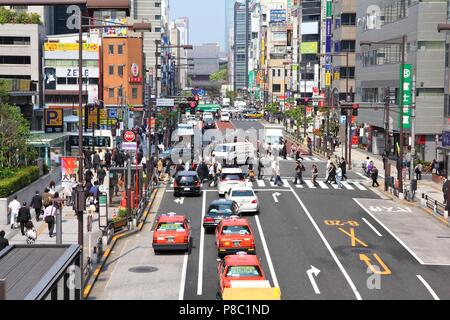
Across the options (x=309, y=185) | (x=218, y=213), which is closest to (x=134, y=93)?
(x=309, y=185)

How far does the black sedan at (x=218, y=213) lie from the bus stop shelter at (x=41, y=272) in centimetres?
2005

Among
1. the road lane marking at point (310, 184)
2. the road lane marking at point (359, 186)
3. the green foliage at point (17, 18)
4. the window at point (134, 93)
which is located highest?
the green foliage at point (17, 18)

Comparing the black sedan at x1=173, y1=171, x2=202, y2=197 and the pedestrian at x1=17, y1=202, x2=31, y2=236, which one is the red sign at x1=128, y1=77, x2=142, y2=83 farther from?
the pedestrian at x1=17, y1=202, x2=31, y2=236

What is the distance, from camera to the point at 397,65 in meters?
73.1

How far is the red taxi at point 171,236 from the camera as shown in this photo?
31.0 meters

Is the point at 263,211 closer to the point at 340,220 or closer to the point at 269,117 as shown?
the point at 340,220

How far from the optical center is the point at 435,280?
2730 centimetres

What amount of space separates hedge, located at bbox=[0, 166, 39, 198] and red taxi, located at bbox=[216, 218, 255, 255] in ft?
39.4

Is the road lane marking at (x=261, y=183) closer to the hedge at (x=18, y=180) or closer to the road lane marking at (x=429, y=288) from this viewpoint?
the hedge at (x=18, y=180)

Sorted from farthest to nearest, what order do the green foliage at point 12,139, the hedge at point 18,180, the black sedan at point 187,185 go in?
the black sedan at point 187,185, the green foliage at point 12,139, the hedge at point 18,180

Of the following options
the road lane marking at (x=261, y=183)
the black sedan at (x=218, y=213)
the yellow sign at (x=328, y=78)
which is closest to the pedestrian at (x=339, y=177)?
Result: the road lane marking at (x=261, y=183)

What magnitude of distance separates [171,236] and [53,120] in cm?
2570

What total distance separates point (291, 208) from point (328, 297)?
18.3 metres
